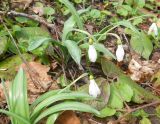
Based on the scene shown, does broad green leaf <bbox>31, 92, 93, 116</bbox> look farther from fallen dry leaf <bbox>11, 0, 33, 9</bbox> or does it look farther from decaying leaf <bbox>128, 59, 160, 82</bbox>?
fallen dry leaf <bbox>11, 0, 33, 9</bbox>

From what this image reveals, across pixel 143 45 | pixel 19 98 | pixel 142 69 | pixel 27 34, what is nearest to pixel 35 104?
pixel 19 98

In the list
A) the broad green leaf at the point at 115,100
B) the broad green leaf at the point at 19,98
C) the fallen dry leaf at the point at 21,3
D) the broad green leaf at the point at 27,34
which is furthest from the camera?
the fallen dry leaf at the point at 21,3

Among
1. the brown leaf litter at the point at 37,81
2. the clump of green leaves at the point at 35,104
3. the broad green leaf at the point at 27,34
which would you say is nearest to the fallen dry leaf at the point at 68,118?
the clump of green leaves at the point at 35,104

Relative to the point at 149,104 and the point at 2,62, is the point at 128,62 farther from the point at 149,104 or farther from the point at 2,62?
the point at 2,62

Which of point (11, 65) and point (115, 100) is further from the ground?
point (11, 65)

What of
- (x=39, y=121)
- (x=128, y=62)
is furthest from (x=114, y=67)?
(x=39, y=121)

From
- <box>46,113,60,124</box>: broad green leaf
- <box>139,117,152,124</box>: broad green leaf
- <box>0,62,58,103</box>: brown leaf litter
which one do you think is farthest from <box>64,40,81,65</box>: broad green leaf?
<box>139,117,152,124</box>: broad green leaf

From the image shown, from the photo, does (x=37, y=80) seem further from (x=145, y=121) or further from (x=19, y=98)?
(x=145, y=121)

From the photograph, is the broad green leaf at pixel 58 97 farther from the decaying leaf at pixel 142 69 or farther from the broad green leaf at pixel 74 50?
the decaying leaf at pixel 142 69
